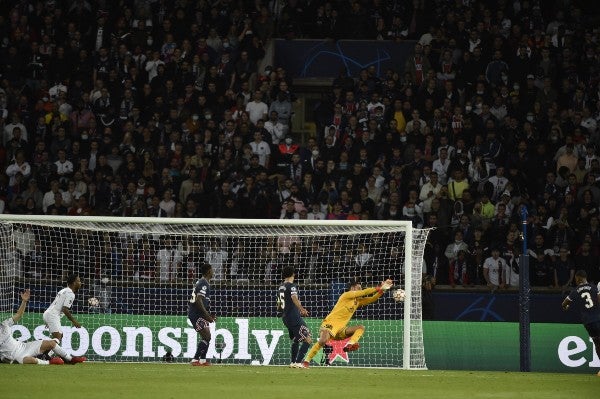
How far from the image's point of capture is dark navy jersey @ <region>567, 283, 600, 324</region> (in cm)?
1848

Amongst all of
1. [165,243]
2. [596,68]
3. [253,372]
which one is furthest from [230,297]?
[596,68]

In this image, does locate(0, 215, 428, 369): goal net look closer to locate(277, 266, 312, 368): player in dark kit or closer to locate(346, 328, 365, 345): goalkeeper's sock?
locate(346, 328, 365, 345): goalkeeper's sock

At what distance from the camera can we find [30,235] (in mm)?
21156

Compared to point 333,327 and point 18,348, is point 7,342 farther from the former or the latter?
point 333,327

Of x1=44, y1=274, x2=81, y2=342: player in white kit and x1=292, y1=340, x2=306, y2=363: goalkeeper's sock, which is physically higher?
x1=44, y1=274, x2=81, y2=342: player in white kit

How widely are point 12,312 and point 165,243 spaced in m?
3.00

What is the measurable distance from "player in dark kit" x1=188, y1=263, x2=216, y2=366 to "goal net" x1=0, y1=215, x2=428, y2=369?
1.46m

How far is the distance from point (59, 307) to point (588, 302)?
853cm

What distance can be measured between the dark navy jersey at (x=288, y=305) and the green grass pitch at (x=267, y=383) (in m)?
0.83

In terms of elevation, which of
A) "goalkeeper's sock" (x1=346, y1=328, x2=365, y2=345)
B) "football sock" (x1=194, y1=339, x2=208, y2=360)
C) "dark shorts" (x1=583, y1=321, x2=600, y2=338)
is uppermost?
"dark shorts" (x1=583, y1=321, x2=600, y2=338)

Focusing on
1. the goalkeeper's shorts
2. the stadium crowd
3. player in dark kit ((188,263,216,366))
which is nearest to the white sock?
player in dark kit ((188,263,216,366))

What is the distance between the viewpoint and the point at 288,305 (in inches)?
727

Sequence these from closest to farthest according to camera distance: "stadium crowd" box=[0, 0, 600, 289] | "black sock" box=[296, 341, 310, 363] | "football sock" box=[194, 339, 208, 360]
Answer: "black sock" box=[296, 341, 310, 363] → "football sock" box=[194, 339, 208, 360] → "stadium crowd" box=[0, 0, 600, 289]

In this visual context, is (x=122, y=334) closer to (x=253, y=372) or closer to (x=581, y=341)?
(x=253, y=372)
